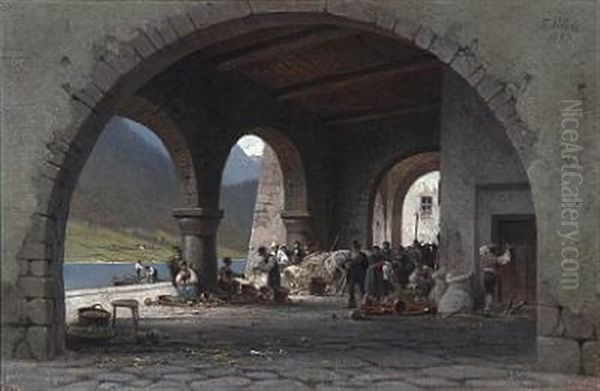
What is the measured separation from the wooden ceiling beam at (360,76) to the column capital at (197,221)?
317cm

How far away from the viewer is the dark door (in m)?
12.8

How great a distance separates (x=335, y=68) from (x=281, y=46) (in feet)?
6.37

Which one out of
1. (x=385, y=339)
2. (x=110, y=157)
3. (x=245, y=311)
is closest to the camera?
(x=385, y=339)

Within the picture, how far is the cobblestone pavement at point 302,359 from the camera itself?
19.5ft

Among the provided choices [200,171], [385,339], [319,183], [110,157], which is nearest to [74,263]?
[110,157]

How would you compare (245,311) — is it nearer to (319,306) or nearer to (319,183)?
(319,306)

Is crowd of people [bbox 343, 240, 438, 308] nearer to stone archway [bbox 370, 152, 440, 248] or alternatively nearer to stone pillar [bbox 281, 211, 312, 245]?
stone pillar [bbox 281, 211, 312, 245]

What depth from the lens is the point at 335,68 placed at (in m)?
14.2

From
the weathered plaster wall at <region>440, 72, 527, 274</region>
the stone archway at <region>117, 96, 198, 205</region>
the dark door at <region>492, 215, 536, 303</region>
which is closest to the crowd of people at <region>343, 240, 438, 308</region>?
the weathered plaster wall at <region>440, 72, 527, 274</region>

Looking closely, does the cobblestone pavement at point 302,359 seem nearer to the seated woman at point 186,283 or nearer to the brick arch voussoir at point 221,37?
the brick arch voussoir at point 221,37

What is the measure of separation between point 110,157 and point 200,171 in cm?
5288

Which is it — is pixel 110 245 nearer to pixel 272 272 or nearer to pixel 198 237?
pixel 272 272

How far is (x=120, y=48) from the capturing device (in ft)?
23.0

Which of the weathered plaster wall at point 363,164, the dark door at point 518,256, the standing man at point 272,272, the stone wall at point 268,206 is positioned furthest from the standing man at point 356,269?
the stone wall at point 268,206
